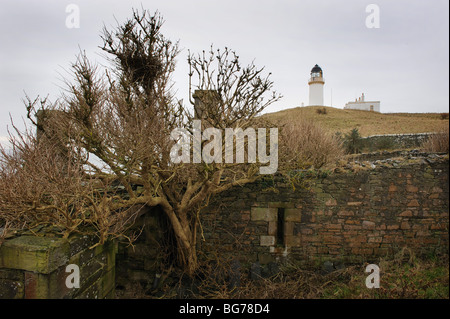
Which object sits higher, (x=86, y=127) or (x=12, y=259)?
(x=86, y=127)

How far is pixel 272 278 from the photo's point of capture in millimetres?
6418

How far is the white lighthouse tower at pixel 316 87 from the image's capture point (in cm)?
4356

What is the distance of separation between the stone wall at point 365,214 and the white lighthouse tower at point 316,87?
39.4 meters

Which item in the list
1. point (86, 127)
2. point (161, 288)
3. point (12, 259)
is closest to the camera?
point (12, 259)

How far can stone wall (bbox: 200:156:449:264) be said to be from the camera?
6.71 meters

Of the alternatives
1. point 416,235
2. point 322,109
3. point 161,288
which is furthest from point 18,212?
point 322,109

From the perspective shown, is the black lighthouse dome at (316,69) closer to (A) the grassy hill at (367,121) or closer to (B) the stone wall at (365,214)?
(A) the grassy hill at (367,121)

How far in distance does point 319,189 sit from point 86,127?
540 cm

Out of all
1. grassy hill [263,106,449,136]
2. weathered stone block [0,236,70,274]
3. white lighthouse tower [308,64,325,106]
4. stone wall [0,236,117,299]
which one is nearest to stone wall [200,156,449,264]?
stone wall [0,236,117,299]

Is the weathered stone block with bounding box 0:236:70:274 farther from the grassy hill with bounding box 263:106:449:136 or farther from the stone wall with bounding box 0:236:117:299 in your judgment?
the grassy hill with bounding box 263:106:449:136

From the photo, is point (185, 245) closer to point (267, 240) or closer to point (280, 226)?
point (267, 240)

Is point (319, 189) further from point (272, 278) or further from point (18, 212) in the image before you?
point (18, 212)
